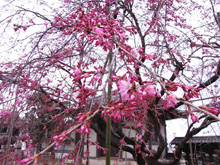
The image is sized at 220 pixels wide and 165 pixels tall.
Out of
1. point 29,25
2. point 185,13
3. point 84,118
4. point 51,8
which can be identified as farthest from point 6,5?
point 185,13

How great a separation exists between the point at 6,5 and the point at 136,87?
2.43m

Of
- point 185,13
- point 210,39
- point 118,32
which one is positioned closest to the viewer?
point 118,32

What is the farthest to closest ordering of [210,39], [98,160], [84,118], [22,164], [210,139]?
[98,160], [210,139], [210,39], [84,118], [22,164]

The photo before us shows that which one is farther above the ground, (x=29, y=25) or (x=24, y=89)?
(x=29, y=25)

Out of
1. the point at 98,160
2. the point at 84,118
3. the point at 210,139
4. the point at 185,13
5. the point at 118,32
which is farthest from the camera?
the point at 98,160

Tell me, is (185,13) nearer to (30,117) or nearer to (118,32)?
(118,32)

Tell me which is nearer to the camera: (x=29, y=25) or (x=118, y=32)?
(x=118, y=32)

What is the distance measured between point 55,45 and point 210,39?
11.1 feet

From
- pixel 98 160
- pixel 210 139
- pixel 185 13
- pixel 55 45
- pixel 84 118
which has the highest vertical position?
pixel 185 13

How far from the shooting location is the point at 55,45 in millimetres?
3303

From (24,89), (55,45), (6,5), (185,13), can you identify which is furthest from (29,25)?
(185,13)

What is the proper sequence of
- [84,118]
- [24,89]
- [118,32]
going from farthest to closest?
1. [24,89]
2. [118,32]
3. [84,118]

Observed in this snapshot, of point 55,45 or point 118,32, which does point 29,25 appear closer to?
point 55,45

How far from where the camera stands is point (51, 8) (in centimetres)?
328
